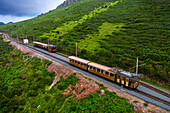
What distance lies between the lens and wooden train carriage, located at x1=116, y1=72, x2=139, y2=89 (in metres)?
17.3

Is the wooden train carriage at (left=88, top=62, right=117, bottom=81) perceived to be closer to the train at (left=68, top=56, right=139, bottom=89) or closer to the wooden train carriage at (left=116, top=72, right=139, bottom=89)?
the train at (left=68, top=56, right=139, bottom=89)

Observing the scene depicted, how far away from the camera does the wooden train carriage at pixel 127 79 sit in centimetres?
1727

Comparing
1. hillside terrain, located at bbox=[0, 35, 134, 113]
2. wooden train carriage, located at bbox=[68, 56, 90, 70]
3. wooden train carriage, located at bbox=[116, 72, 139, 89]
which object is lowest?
hillside terrain, located at bbox=[0, 35, 134, 113]

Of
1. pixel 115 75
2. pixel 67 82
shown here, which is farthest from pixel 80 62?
pixel 115 75

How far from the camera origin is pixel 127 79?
17.8 metres

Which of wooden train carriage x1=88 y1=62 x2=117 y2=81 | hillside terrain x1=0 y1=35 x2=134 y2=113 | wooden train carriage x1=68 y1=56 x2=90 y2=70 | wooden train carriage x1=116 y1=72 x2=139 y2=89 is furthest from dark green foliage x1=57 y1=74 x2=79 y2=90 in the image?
wooden train carriage x1=116 y1=72 x2=139 y2=89

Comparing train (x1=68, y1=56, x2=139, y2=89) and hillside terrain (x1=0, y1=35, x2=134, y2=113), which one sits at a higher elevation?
train (x1=68, y1=56, x2=139, y2=89)

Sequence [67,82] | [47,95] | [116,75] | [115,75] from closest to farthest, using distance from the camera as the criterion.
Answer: [47,95]
[116,75]
[115,75]
[67,82]

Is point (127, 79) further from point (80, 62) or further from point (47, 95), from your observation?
point (47, 95)

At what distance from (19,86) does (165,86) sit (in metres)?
32.6

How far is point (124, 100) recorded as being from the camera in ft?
47.8

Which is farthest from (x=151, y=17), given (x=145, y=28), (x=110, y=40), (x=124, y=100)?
(x=124, y=100)

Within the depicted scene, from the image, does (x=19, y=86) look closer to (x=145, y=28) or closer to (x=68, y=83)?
(x=68, y=83)

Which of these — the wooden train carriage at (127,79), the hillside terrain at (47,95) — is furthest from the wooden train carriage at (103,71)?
the hillside terrain at (47,95)
